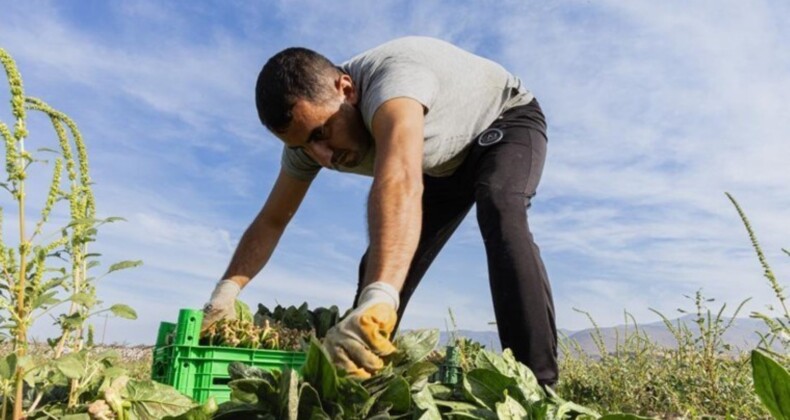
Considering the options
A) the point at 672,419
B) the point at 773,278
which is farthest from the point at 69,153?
the point at 672,419

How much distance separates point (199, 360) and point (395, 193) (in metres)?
0.85

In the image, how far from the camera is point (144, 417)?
168cm

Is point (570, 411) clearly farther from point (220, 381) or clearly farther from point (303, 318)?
point (303, 318)

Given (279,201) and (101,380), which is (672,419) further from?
(101,380)

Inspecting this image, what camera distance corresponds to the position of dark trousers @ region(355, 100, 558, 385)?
102 inches

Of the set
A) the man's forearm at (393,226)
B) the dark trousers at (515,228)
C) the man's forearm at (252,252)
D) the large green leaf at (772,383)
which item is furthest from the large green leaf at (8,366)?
the man's forearm at (252,252)

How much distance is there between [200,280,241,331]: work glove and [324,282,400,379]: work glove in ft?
3.77

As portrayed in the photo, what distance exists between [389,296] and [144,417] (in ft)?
2.39

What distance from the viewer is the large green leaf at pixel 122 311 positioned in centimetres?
169

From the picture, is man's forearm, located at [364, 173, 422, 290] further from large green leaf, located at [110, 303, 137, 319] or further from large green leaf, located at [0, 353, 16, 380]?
large green leaf, located at [0, 353, 16, 380]

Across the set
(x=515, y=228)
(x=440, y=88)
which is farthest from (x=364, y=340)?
(x=440, y=88)

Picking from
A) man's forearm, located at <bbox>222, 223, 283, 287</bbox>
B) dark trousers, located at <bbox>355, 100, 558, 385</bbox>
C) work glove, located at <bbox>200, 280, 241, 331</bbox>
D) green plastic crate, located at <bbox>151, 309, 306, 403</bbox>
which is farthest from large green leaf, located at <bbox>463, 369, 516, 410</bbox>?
man's forearm, located at <bbox>222, 223, 283, 287</bbox>

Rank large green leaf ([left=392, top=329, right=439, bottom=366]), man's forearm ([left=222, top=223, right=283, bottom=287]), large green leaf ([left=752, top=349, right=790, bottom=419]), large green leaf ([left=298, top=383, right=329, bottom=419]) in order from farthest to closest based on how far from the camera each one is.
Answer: man's forearm ([left=222, top=223, right=283, bottom=287]) < large green leaf ([left=392, top=329, right=439, bottom=366]) < large green leaf ([left=298, top=383, right=329, bottom=419]) < large green leaf ([left=752, top=349, right=790, bottom=419])

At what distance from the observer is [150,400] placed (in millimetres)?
1695
